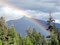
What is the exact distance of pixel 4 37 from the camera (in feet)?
164

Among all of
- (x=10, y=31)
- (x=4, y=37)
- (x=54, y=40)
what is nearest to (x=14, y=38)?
(x=10, y=31)

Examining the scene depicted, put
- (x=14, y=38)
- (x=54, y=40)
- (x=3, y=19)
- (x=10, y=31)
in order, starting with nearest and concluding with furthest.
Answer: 1. (x=3, y=19)
2. (x=54, y=40)
3. (x=14, y=38)
4. (x=10, y=31)

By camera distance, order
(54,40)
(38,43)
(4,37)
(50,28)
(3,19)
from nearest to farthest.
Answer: (50,28) → (4,37) → (3,19) → (54,40) → (38,43)

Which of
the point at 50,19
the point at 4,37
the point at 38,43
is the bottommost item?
the point at 38,43

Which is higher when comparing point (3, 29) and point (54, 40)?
point (3, 29)

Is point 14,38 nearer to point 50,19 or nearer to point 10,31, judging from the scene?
point 10,31

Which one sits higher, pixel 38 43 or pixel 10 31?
pixel 10 31

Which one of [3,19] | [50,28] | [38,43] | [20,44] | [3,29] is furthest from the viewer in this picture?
[38,43]

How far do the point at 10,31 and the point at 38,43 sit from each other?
25.8 metres

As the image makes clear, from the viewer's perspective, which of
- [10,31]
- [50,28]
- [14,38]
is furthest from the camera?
[10,31]

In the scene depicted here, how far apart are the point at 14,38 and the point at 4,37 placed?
90.5 ft

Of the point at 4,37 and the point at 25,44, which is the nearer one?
the point at 4,37

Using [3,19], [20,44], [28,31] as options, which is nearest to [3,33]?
[3,19]

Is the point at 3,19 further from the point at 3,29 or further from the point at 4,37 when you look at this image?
the point at 4,37
